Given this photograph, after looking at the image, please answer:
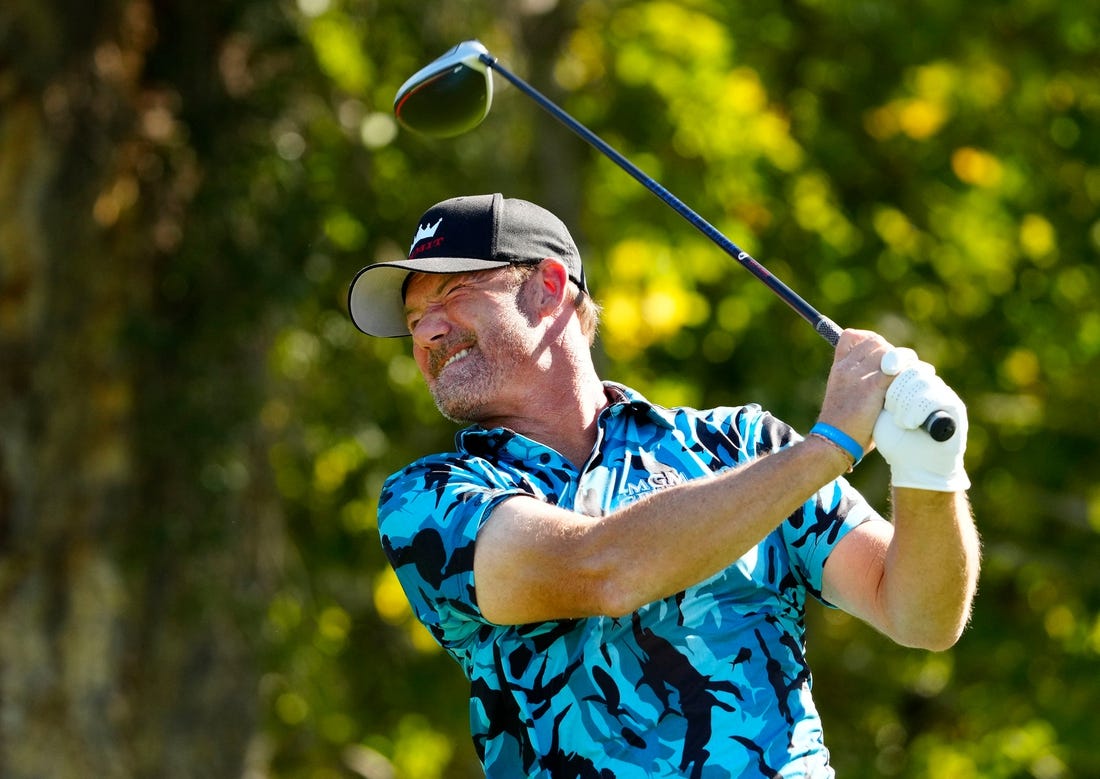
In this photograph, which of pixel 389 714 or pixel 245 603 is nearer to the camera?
pixel 245 603

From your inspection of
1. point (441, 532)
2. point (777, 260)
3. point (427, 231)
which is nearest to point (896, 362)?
point (441, 532)

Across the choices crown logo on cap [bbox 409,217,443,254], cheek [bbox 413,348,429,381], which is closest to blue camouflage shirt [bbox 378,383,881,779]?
cheek [bbox 413,348,429,381]

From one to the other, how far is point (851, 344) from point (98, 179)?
6.20 m

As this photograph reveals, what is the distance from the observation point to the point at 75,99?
331 inches

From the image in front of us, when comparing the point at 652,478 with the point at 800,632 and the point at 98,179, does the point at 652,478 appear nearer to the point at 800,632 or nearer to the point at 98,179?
the point at 800,632

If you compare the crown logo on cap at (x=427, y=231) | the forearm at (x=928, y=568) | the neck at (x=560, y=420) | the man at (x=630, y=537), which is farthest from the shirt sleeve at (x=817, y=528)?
the crown logo on cap at (x=427, y=231)

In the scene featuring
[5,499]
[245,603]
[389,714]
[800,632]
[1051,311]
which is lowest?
[389,714]

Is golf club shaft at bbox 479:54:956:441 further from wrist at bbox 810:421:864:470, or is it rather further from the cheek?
the cheek

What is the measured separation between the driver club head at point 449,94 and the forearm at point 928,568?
5.19 feet

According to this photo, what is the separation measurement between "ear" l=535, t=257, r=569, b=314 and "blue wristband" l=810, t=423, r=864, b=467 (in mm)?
828

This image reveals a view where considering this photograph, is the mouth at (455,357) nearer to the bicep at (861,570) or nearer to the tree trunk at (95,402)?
Result: the bicep at (861,570)

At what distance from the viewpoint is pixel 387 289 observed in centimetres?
356

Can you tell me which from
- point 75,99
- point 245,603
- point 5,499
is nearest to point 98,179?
point 75,99

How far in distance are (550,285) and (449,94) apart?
76 cm
